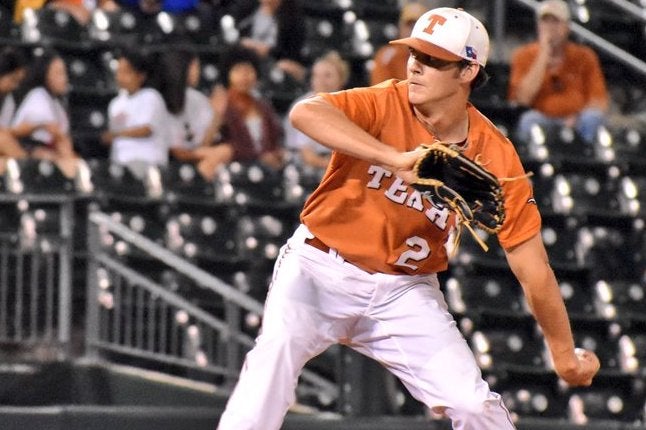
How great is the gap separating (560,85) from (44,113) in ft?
11.5

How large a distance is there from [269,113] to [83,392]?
8.90ft

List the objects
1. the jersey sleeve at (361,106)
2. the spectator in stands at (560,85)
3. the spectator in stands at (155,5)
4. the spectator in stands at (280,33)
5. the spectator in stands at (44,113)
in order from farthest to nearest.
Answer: the spectator in stands at (155,5) → the spectator in stands at (280,33) → the spectator in stands at (560,85) → the spectator in stands at (44,113) → the jersey sleeve at (361,106)

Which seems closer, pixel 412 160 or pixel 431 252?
pixel 412 160

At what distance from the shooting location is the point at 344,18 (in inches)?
473

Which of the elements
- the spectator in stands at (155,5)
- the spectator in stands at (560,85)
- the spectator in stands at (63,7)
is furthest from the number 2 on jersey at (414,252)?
the spectator in stands at (155,5)

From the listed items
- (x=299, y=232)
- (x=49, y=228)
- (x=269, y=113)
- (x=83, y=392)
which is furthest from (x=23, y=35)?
(x=299, y=232)

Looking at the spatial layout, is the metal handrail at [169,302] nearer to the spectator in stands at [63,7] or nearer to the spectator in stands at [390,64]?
the spectator in stands at [390,64]

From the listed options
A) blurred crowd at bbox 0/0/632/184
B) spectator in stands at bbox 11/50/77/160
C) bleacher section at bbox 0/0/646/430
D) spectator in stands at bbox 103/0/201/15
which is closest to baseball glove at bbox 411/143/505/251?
bleacher section at bbox 0/0/646/430

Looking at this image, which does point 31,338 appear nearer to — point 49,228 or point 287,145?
point 49,228

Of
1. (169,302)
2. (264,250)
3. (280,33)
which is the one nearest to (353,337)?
(169,302)

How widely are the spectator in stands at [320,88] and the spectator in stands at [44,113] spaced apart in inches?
59.1

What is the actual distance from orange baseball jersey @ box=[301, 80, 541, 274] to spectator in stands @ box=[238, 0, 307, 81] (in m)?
5.77

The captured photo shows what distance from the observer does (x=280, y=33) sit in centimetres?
1127

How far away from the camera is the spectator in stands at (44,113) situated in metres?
9.62
